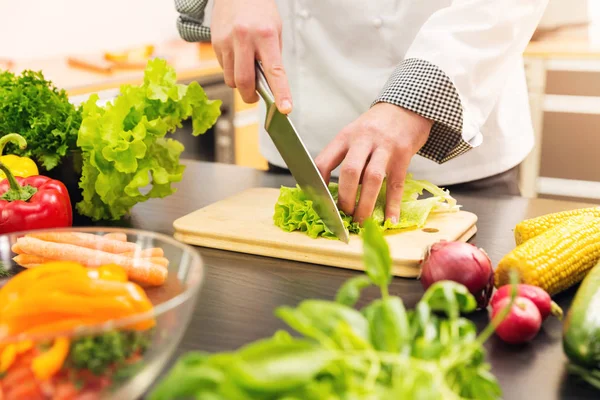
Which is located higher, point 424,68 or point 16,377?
point 424,68

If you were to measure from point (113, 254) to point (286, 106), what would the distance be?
0.46 meters

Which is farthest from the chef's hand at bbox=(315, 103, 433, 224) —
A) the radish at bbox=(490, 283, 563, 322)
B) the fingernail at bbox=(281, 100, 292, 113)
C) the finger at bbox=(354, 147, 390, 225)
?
the radish at bbox=(490, 283, 563, 322)

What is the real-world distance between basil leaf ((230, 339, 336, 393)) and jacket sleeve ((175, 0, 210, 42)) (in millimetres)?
1282

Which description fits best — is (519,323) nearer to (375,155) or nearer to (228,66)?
(375,155)

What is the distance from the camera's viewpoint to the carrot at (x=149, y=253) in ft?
2.70

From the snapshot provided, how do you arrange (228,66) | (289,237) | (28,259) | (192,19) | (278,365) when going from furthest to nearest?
1. (192,19)
2. (228,66)
3. (289,237)
4. (28,259)
5. (278,365)

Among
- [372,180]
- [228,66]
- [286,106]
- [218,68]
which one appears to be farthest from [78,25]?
[372,180]

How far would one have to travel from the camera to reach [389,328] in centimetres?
51

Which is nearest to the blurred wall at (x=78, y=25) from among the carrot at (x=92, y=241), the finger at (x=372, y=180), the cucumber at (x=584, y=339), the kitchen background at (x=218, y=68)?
the kitchen background at (x=218, y=68)

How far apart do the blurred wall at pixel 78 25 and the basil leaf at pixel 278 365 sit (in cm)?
318

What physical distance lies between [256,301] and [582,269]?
435mm

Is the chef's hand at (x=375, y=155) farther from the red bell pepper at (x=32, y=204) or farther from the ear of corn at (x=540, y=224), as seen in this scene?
the red bell pepper at (x=32, y=204)

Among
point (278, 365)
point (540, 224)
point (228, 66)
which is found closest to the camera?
point (278, 365)

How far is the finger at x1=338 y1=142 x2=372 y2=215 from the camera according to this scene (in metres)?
1.17
